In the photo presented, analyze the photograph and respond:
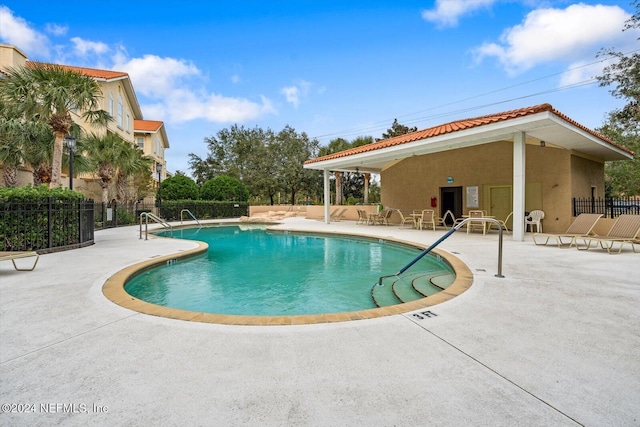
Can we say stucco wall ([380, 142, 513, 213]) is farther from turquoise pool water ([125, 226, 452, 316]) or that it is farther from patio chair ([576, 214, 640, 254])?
turquoise pool water ([125, 226, 452, 316])

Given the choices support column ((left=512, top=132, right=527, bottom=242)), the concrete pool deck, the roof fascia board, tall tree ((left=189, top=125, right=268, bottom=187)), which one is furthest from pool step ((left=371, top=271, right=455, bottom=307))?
tall tree ((left=189, top=125, right=268, bottom=187))

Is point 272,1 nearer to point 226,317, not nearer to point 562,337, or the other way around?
point 226,317

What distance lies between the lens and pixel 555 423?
1.77 m

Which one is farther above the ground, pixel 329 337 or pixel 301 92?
pixel 301 92

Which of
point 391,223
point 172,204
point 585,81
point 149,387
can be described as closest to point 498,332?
point 149,387

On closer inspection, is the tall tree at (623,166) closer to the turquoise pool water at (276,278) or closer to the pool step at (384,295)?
the turquoise pool water at (276,278)

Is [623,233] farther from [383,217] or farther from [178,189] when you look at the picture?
[178,189]

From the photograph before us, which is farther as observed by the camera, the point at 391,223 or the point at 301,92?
the point at 301,92

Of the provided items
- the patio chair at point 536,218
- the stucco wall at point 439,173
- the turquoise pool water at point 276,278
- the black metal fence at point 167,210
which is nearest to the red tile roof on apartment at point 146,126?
the black metal fence at point 167,210

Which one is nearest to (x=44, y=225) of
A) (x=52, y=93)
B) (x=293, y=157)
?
(x=52, y=93)

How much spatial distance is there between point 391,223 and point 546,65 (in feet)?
47.2

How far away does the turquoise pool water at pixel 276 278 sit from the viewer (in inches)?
198

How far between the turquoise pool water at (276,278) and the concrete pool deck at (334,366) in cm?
150

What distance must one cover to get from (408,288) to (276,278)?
269 centimetres
